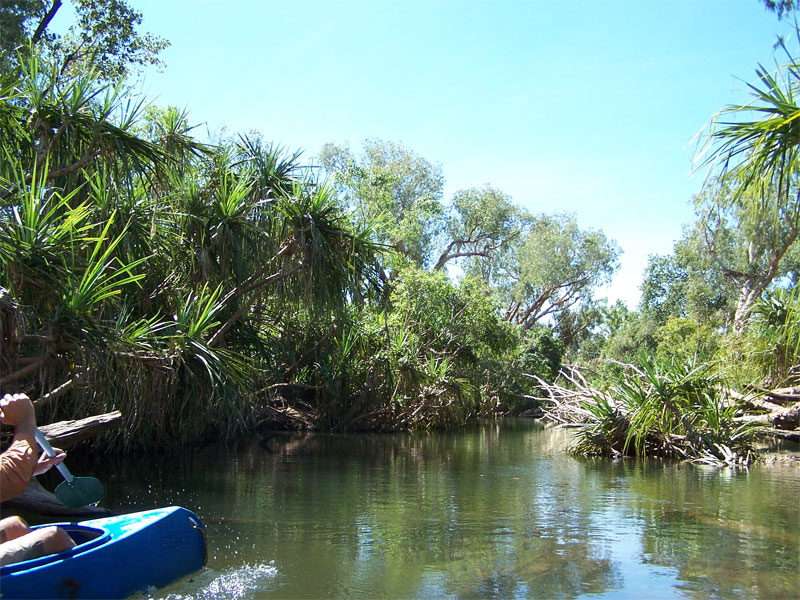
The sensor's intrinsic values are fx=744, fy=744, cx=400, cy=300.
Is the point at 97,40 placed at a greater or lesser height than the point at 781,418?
greater

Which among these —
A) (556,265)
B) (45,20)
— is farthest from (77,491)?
(556,265)

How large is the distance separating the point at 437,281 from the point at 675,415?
9.39 metres

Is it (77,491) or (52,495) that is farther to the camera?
(52,495)

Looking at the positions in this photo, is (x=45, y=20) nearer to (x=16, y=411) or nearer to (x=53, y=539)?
(x=16, y=411)

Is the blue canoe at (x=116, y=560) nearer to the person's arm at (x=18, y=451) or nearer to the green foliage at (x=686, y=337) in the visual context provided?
the person's arm at (x=18, y=451)

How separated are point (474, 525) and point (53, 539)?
14.8 ft

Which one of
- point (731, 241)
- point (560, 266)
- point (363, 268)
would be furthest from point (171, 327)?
point (560, 266)

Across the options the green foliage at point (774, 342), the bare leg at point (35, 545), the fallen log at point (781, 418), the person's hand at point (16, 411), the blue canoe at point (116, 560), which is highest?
the green foliage at point (774, 342)

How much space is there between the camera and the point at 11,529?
17.0 feet

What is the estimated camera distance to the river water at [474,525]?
6001 mm

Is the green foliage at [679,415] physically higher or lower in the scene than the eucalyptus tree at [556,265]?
lower

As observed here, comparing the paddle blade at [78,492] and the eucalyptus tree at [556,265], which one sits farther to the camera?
the eucalyptus tree at [556,265]

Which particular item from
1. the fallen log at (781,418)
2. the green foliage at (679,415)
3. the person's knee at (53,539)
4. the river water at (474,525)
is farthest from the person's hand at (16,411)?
the fallen log at (781,418)

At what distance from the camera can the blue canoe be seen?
477 cm
